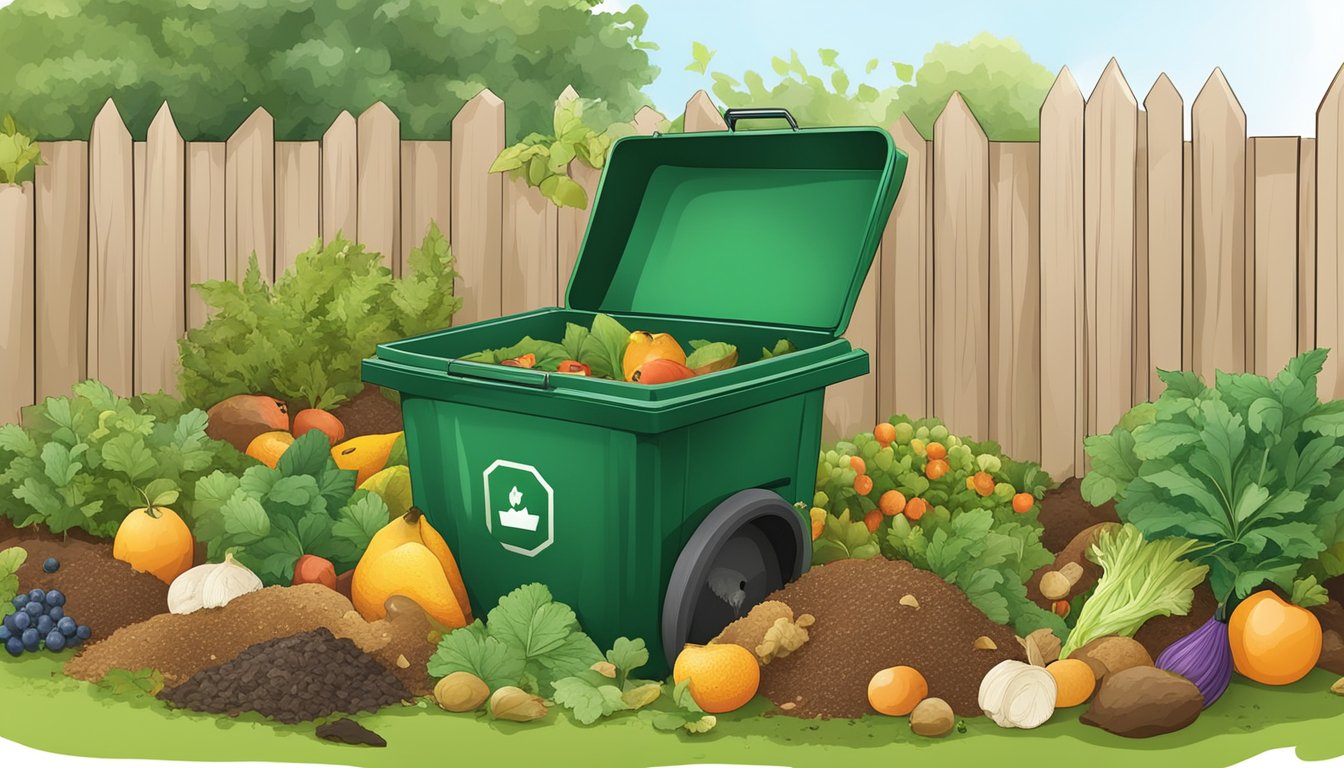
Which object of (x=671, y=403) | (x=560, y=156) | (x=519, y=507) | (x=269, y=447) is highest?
Answer: (x=560, y=156)

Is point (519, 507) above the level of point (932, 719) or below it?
above

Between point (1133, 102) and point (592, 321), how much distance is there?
2.33 meters

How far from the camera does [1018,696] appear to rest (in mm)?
4039

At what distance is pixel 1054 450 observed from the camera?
6.19 m

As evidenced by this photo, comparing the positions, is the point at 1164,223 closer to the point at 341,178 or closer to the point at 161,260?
the point at 341,178

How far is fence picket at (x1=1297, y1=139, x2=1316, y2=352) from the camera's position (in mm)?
5996

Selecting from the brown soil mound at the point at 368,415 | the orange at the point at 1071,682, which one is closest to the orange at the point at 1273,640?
the orange at the point at 1071,682

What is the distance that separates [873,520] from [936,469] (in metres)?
0.29

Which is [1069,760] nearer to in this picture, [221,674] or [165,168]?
[221,674]

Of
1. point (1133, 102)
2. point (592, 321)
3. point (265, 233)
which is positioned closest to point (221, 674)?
point (592, 321)

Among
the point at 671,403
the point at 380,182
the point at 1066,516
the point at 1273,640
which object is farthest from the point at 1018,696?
the point at 380,182

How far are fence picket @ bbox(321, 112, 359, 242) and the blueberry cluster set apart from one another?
2125 mm

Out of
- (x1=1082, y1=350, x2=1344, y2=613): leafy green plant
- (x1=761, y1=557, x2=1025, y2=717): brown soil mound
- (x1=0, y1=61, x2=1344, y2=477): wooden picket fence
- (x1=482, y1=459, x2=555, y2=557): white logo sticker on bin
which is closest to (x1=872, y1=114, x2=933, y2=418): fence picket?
(x1=0, y1=61, x2=1344, y2=477): wooden picket fence

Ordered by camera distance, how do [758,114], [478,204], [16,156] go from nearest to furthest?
[758,114] → [478,204] → [16,156]
